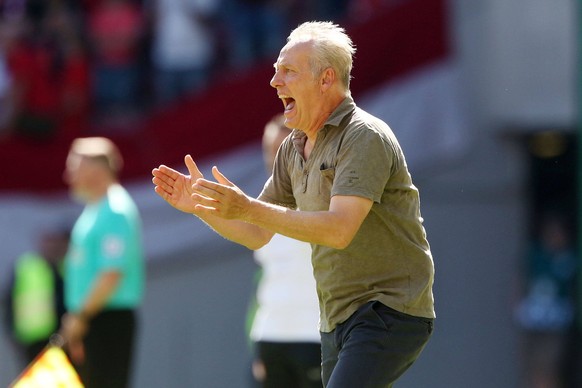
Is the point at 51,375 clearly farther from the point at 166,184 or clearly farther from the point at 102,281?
the point at 166,184

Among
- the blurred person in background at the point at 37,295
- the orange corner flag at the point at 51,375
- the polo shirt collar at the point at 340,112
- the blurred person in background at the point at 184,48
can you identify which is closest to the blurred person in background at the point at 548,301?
the blurred person in background at the point at 184,48

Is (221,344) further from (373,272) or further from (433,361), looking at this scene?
(373,272)

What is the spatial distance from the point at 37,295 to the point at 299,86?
544 cm

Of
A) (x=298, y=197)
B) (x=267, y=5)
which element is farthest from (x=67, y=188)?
(x=298, y=197)

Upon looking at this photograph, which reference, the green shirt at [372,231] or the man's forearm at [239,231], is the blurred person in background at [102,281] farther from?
the green shirt at [372,231]

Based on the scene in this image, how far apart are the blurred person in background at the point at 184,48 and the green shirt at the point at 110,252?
4070 millimetres

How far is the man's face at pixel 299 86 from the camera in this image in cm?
434

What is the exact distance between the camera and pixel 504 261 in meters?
10.6

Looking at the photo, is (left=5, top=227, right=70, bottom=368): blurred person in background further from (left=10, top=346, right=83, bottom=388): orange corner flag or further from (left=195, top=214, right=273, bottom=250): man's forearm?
(left=195, top=214, right=273, bottom=250): man's forearm

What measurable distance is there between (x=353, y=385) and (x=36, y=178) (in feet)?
21.9

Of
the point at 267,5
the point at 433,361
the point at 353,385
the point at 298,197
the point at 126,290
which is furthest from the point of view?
the point at 267,5

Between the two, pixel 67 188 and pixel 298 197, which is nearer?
pixel 298 197

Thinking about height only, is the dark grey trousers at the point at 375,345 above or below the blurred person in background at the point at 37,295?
above

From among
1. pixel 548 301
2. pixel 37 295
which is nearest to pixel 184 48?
pixel 37 295
